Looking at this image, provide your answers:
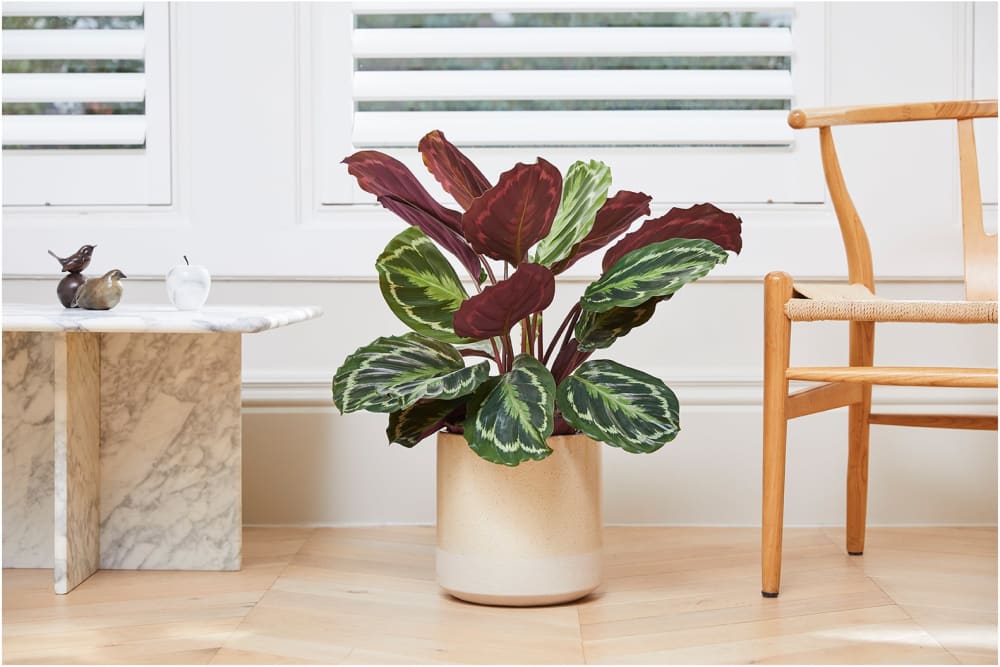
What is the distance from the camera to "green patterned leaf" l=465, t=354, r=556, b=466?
1287 mm

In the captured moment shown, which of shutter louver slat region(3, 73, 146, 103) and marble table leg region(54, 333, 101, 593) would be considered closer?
marble table leg region(54, 333, 101, 593)

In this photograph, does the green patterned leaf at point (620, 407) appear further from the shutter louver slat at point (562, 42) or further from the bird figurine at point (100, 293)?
the shutter louver slat at point (562, 42)

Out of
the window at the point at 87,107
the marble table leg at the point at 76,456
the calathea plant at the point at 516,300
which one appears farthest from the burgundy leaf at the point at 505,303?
the window at the point at 87,107

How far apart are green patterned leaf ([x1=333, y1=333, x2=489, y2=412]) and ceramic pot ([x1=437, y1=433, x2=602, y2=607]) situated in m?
0.13

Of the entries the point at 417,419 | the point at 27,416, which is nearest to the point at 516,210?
the point at 417,419

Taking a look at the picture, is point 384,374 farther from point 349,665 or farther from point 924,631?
point 924,631

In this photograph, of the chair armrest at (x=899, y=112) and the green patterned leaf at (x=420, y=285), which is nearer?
the green patterned leaf at (x=420, y=285)

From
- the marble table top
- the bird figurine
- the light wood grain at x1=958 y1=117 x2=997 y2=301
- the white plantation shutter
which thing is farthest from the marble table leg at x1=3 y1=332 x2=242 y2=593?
the light wood grain at x1=958 y1=117 x2=997 y2=301

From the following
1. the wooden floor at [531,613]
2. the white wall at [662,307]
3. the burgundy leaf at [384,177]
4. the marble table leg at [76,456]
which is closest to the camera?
the wooden floor at [531,613]

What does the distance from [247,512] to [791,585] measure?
1133mm

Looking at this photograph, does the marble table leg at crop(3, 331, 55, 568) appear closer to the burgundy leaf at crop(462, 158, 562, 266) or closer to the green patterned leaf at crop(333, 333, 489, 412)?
the green patterned leaf at crop(333, 333, 489, 412)

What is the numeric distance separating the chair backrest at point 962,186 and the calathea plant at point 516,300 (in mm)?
465

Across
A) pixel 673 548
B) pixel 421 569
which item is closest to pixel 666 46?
pixel 673 548

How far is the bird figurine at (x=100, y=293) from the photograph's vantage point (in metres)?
1.55
